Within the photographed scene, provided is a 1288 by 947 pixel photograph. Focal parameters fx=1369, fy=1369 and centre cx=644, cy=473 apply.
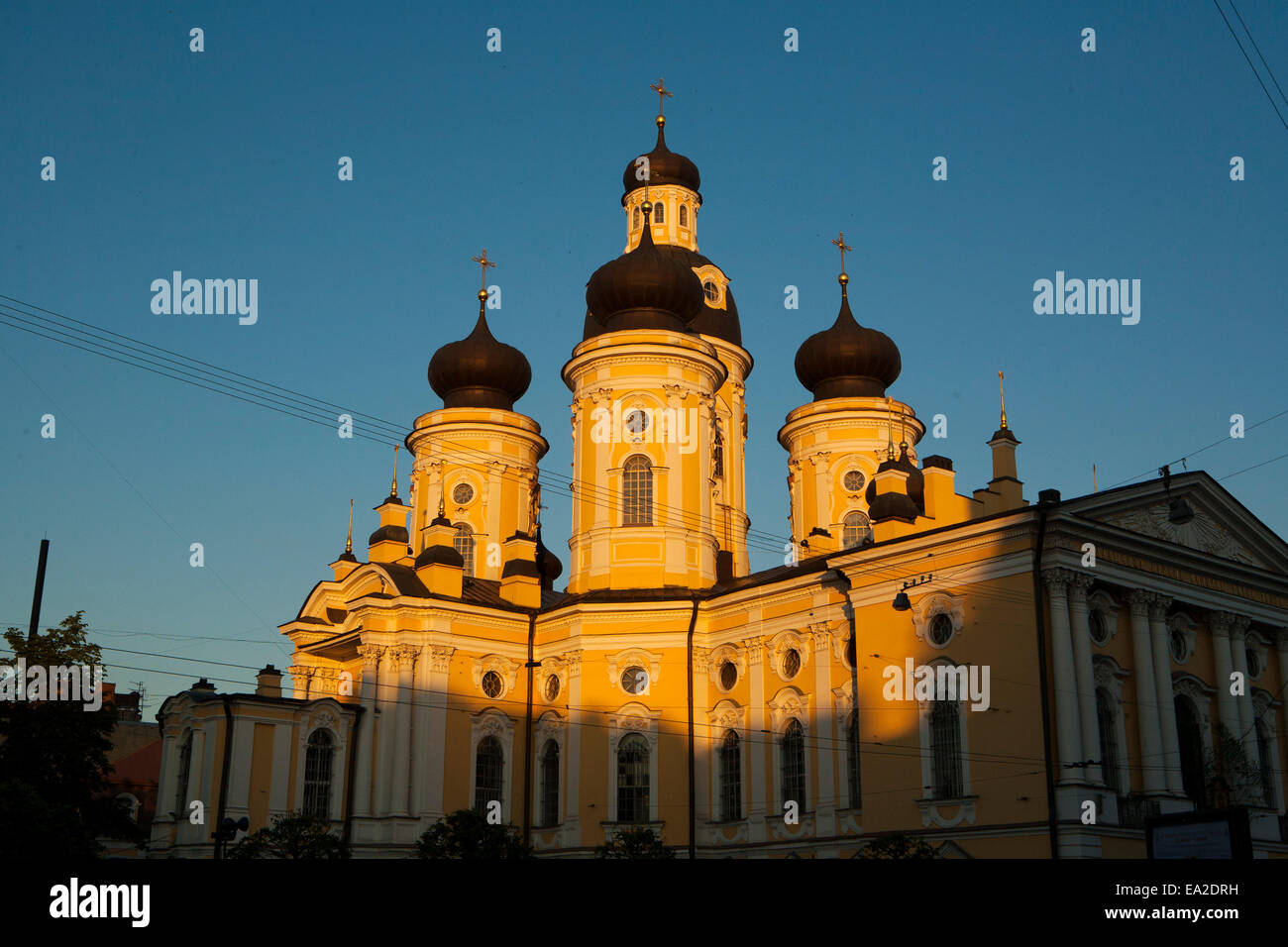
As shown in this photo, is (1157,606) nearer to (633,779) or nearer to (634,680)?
(634,680)

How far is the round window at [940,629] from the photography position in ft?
98.8

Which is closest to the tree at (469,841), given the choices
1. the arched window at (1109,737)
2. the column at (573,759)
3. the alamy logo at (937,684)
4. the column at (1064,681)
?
the column at (573,759)

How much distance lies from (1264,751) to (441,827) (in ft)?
64.1

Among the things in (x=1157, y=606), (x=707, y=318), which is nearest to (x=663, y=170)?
(x=707, y=318)

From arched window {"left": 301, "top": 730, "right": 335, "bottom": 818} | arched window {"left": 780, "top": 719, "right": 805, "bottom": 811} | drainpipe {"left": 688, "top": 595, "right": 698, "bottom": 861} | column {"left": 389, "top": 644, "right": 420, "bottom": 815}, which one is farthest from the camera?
arched window {"left": 301, "top": 730, "right": 335, "bottom": 818}

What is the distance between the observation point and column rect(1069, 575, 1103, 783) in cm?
2745

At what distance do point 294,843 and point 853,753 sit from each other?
13.0 metres

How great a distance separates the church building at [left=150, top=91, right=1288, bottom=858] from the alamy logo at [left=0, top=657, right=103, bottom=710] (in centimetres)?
1063

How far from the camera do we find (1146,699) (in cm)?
2912

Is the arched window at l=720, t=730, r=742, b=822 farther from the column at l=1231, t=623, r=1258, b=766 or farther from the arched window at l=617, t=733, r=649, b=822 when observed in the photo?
the column at l=1231, t=623, r=1258, b=766

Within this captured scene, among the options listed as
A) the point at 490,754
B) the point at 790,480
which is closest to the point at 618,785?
the point at 490,754

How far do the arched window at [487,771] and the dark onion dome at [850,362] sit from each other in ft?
57.1

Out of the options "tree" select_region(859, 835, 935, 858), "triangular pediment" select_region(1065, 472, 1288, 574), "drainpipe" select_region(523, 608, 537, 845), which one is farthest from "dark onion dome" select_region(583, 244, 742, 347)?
"tree" select_region(859, 835, 935, 858)
